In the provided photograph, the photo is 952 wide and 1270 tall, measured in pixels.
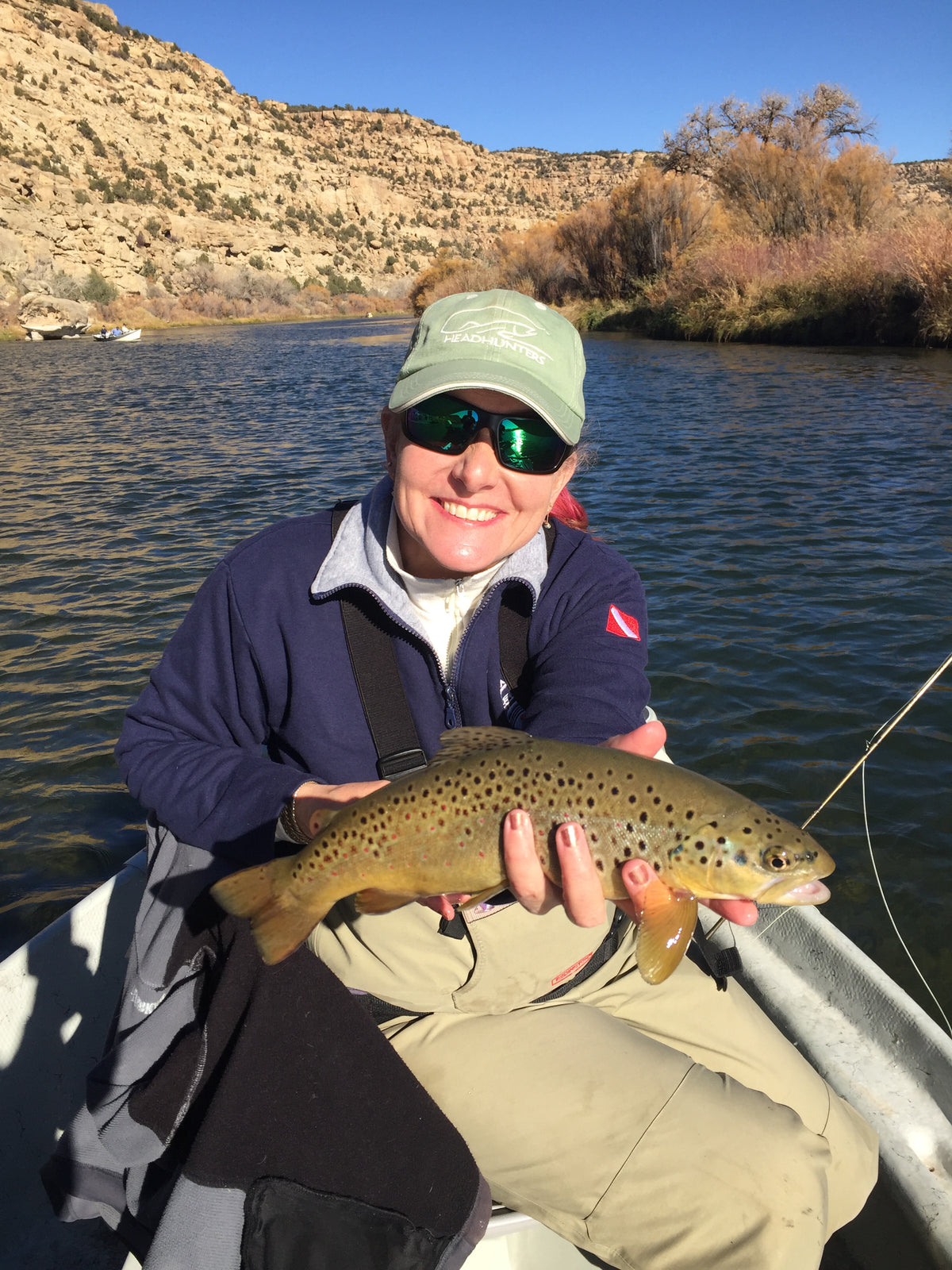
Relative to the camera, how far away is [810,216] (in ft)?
118

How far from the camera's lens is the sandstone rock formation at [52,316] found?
175 feet

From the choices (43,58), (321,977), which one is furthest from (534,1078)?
(43,58)

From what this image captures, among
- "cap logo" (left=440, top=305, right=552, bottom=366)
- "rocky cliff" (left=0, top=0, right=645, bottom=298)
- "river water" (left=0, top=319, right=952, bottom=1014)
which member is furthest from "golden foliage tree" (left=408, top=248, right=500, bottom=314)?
"cap logo" (left=440, top=305, right=552, bottom=366)

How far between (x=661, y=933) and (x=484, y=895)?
0.43 meters

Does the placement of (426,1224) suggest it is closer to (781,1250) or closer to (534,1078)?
(534,1078)

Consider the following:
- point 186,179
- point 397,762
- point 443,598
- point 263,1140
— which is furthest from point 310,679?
point 186,179

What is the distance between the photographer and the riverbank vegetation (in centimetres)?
2456

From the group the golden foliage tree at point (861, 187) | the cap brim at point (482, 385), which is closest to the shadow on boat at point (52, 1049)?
the cap brim at point (482, 385)

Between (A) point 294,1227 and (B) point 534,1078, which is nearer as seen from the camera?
(A) point 294,1227

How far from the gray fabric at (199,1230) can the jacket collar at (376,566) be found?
1.44 metres

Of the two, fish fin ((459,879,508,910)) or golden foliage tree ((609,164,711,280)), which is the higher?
golden foliage tree ((609,164,711,280))

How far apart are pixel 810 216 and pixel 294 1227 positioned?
4166cm

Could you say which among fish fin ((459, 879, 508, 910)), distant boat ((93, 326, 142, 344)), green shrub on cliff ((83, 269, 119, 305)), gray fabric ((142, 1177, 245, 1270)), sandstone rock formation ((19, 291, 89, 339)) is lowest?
gray fabric ((142, 1177, 245, 1270))

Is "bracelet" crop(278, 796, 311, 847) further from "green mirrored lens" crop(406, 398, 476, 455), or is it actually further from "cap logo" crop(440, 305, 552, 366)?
"cap logo" crop(440, 305, 552, 366)
